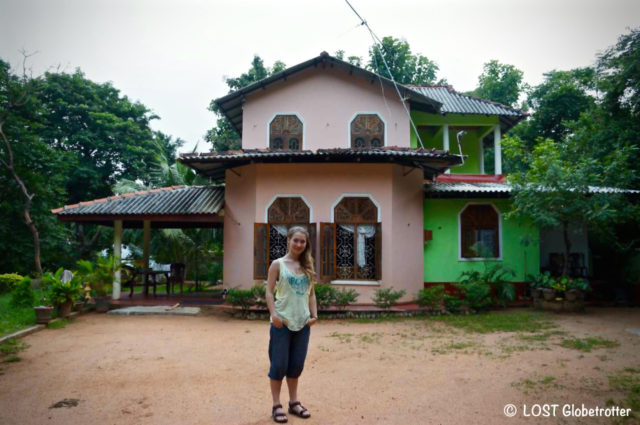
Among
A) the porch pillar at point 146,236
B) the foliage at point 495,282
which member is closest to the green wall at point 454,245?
the foliage at point 495,282

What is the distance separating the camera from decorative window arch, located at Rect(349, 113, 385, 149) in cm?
1097

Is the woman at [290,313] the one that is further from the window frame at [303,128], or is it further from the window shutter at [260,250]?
the window frame at [303,128]

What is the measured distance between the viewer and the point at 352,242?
374 inches

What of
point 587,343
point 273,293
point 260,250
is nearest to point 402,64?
point 260,250

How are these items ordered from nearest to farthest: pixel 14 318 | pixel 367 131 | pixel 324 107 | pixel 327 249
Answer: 1. pixel 14 318
2. pixel 327 249
3. pixel 367 131
4. pixel 324 107

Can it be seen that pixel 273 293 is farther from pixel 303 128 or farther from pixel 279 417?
pixel 303 128

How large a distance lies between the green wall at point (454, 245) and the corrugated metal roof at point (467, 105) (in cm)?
310

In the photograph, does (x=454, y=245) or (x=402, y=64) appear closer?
(x=454, y=245)

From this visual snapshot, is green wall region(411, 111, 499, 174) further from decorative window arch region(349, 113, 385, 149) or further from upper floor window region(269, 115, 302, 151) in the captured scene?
upper floor window region(269, 115, 302, 151)

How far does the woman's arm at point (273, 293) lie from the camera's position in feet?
10.8

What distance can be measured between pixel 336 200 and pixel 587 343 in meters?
5.58

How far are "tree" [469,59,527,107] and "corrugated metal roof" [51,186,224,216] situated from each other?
2056 cm

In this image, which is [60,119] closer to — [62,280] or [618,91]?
[62,280]

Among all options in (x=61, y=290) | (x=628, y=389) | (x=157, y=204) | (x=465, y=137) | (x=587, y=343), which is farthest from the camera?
(x=465, y=137)
